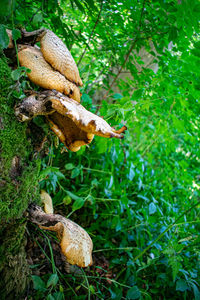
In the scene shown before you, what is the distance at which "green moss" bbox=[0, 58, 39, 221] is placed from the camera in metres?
1.05

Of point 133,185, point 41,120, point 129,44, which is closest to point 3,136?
point 41,120

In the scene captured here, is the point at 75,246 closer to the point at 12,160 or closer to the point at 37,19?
the point at 12,160

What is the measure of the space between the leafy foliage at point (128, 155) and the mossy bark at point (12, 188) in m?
0.11

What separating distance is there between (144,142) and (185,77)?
2453mm

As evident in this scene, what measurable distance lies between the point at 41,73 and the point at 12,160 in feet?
1.65

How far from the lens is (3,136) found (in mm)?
1055

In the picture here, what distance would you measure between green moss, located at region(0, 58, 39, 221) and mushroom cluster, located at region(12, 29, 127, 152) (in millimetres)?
76

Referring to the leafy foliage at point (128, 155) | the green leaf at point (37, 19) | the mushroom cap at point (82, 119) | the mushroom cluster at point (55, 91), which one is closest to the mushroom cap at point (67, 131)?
the mushroom cluster at point (55, 91)

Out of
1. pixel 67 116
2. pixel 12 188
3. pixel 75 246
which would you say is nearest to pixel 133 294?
pixel 75 246

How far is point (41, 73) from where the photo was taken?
40.8 inches

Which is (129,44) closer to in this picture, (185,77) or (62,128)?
(185,77)

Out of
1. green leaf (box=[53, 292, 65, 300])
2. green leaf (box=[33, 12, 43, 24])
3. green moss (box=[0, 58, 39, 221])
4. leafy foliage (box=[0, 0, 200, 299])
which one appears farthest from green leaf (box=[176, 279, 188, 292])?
green leaf (box=[33, 12, 43, 24])

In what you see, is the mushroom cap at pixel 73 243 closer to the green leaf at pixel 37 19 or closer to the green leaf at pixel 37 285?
the green leaf at pixel 37 285

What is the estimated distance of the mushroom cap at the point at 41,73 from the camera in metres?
1.04
